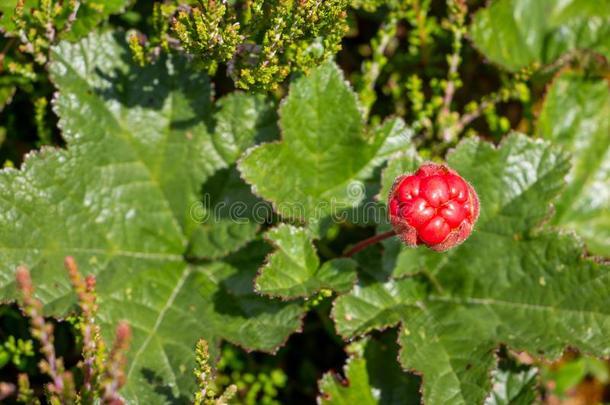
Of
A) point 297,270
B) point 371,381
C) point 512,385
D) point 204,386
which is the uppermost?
point 297,270

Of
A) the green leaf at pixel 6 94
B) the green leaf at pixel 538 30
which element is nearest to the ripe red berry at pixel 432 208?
the green leaf at pixel 538 30

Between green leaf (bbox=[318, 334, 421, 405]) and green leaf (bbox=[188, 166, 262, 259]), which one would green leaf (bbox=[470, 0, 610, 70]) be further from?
green leaf (bbox=[318, 334, 421, 405])

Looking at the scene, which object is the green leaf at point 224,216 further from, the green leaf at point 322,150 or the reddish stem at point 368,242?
the reddish stem at point 368,242

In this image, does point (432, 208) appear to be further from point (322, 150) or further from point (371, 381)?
point (371, 381)

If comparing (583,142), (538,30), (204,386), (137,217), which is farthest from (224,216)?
(538,30)

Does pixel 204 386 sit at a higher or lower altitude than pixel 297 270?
lower

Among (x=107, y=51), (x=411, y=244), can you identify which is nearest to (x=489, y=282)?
(x=411, y=244)

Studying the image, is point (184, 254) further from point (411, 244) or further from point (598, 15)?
point (598, 15)

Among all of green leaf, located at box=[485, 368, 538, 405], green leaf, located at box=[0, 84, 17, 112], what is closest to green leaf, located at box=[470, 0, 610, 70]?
green leaf, located at box=[485, 368, 538, 405]
